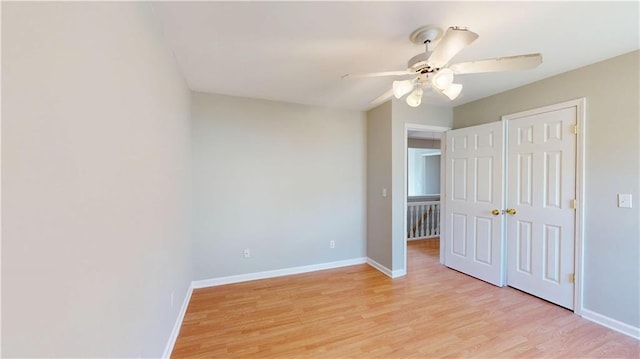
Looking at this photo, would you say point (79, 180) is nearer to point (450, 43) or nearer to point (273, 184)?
point (450, 43)

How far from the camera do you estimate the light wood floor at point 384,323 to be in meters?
1.92

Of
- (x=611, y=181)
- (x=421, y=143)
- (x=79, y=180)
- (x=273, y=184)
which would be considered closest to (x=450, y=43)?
(x=79, y=180)

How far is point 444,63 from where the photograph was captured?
5.11 ft

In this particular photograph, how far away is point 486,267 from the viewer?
3141 millimetres

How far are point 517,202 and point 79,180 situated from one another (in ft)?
12.2

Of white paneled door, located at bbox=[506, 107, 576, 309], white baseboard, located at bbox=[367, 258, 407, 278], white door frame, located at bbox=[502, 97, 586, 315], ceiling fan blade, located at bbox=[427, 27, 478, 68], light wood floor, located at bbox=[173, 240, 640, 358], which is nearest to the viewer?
ceiling fan blade, located at bbox=[427, 27, 478, 68]

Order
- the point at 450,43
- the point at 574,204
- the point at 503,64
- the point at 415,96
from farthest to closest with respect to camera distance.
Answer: the point at 574,204
the point at 415,96
the point at 503,64
the point at 450,43

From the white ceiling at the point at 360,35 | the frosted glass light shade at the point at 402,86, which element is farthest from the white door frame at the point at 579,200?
the frosted glass light shade at the point at 402,86

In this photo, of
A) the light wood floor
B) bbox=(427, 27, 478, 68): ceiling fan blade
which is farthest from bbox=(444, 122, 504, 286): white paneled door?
bbox=(427, 27, 478, 68): ceiling fan blade

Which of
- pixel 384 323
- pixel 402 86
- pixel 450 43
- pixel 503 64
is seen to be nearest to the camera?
pixel 450 43

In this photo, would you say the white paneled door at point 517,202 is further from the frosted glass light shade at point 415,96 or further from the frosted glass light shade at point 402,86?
the frosted glass light shade at point 402,86

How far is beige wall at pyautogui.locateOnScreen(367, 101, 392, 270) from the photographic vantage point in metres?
3.39

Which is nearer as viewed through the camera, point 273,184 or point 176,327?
point 176,327

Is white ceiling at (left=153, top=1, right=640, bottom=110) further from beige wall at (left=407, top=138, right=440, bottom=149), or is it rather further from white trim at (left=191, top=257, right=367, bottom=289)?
beige wall at (left=407, top=138, right=440, bottom=149)
